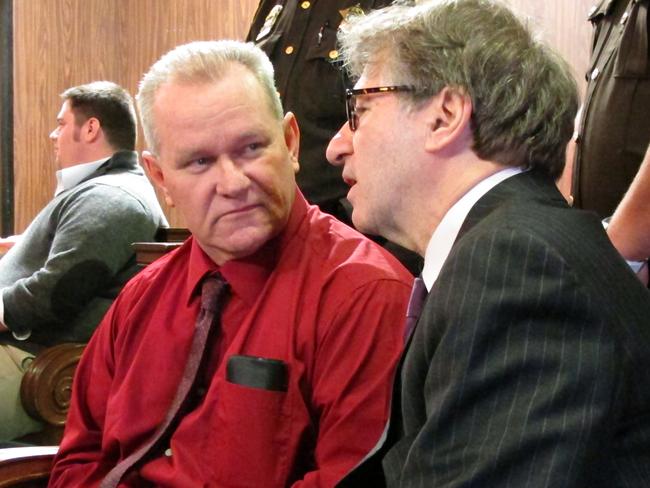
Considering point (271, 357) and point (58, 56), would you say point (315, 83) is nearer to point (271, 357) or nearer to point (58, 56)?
point (271, 357)

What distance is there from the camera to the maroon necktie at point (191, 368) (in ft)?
4.71

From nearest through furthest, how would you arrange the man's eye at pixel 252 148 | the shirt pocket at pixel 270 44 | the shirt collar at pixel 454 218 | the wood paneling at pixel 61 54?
1. the shirt collar at pixel 454 218
2. the man's eye at pixel 252 148
3. the shirt pocket at pixel 270 44
4. the wood paneling at pixel 61 54

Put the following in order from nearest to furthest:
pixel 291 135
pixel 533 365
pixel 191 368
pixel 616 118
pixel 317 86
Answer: pixel 533 365 < pixel 191 368 < pixel 291 135 < pixel 616 118 < pixel 317 86

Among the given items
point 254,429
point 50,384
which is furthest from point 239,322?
point 50,384

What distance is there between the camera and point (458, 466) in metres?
0.83

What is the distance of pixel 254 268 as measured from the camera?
1.50m

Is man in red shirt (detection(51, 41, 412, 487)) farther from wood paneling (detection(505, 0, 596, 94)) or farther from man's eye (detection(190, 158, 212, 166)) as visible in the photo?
wood paneling (detection(505, 0, 596, 94))

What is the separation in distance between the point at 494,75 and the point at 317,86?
Result: 1171 mm

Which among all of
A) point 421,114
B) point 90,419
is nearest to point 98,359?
point 90,419

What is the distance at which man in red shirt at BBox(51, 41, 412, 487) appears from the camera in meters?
1.33

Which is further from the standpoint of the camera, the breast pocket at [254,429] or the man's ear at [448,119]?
the breast pocket at [254,429]

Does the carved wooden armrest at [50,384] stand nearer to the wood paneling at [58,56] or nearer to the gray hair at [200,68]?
the gray hair at [200,68]

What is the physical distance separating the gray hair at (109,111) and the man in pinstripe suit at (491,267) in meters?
2.51

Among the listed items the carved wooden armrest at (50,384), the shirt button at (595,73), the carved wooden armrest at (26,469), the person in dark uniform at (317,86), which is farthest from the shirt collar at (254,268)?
the carved wooden armrest at (50,384)
